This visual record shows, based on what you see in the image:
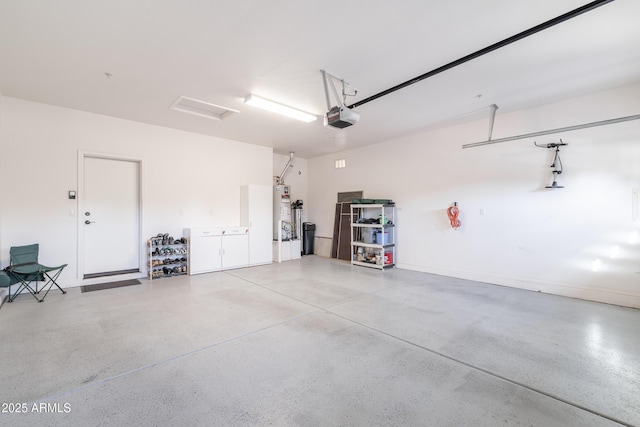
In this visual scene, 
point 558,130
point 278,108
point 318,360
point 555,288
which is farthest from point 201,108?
point 555,288

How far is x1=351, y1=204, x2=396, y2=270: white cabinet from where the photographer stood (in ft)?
21.1

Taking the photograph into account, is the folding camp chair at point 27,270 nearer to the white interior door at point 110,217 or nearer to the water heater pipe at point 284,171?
the white interior door at point 110,217

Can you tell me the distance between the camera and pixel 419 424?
5.65 ft

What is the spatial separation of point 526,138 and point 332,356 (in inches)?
193

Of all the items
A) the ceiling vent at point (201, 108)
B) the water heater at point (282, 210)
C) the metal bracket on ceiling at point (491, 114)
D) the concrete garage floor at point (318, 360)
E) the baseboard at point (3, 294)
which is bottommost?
the concrete garage floor at point (318, 360)

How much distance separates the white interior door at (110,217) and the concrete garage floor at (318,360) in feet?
3.47

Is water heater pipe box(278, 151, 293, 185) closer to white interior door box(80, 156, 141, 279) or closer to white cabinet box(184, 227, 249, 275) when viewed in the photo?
white cabinet box(184, 227, 249, 275)

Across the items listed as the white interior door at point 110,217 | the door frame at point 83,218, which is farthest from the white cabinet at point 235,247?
the white interior door at point 110,217

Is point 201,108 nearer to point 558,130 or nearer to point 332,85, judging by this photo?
point 332,85

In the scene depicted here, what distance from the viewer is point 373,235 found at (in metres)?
6.83

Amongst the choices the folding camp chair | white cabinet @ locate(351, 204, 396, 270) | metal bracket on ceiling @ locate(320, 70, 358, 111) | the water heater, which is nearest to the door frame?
the folding camp chair

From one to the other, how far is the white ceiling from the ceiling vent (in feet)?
0.53

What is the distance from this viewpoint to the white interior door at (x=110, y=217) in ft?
16.8

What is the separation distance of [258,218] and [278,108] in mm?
3088
